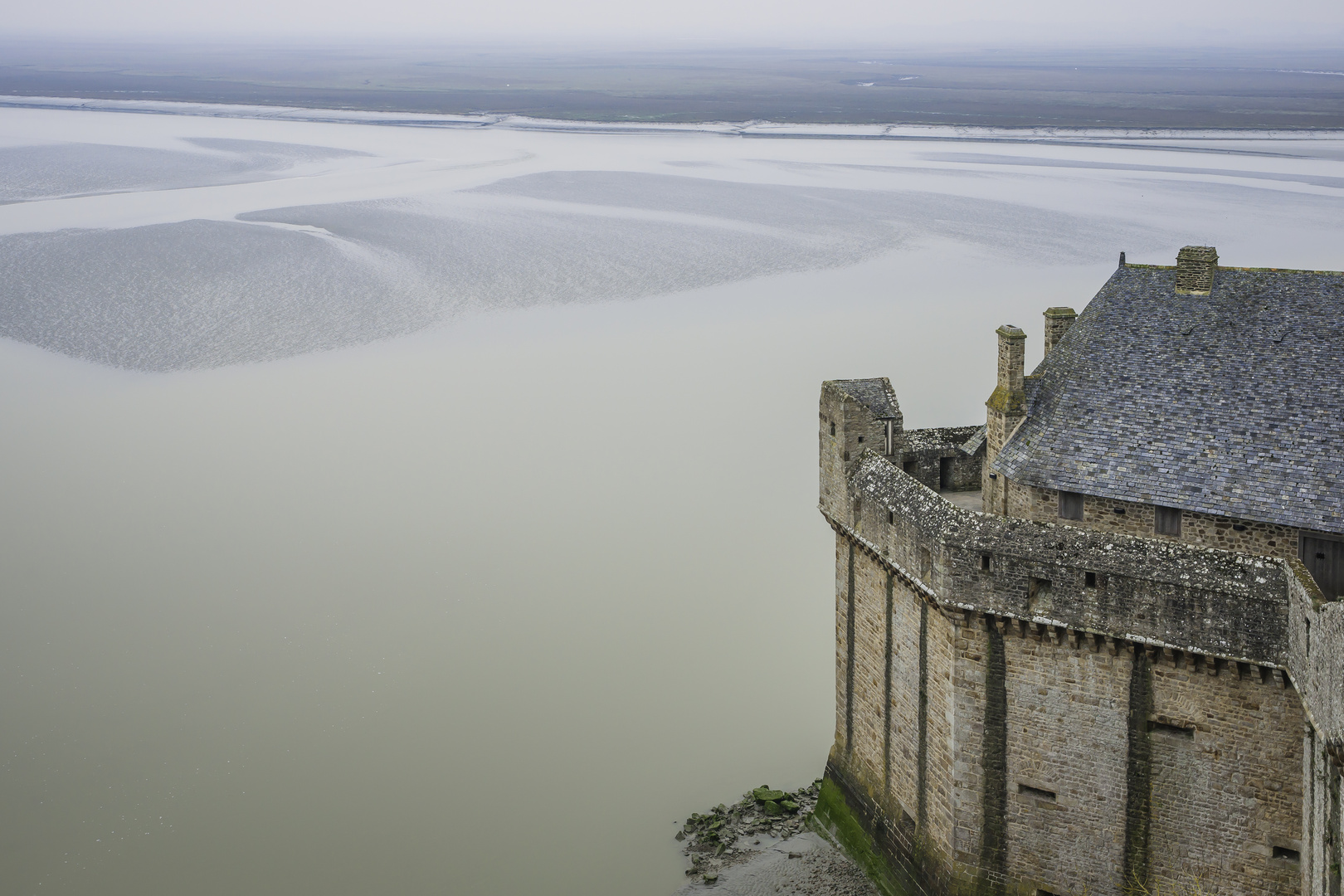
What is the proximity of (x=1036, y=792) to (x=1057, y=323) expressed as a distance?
21.2 ft

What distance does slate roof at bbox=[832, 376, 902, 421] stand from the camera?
18.1m

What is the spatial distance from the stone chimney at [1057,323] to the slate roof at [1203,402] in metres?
0.71

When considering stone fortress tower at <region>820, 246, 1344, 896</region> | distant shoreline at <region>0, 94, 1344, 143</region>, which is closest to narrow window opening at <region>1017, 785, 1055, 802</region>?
stone fortress tower at <region>820, 246, 1344, 896</region>

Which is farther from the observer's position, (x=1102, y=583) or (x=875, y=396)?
(x=875, y=396)

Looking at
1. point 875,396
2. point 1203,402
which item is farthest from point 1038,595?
point 875,396

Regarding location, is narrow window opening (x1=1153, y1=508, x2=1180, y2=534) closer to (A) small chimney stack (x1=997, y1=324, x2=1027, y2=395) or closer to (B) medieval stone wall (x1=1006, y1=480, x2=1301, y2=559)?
(B) medieval stone wall (x1=1006, y1=480, x2=1301, y2=559)

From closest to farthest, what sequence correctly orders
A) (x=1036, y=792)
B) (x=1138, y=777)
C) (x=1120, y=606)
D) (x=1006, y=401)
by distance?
(x=1120, y=606) < (x=1138, y=777) < (x=1036, y=792) < (x=1006, y=401)

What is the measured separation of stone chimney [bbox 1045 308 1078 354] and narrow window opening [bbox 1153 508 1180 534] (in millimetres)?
3520

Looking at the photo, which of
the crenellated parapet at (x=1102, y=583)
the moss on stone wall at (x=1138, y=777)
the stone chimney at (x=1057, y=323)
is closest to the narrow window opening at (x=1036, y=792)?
the moss on stone wall at (x=1138, y=777)

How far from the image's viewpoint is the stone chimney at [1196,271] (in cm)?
1747

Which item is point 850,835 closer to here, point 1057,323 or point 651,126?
point 1057,323

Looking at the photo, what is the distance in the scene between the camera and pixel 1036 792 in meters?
15.7

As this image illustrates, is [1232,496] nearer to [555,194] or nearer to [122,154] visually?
[555,194]

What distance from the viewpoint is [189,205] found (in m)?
67.0
